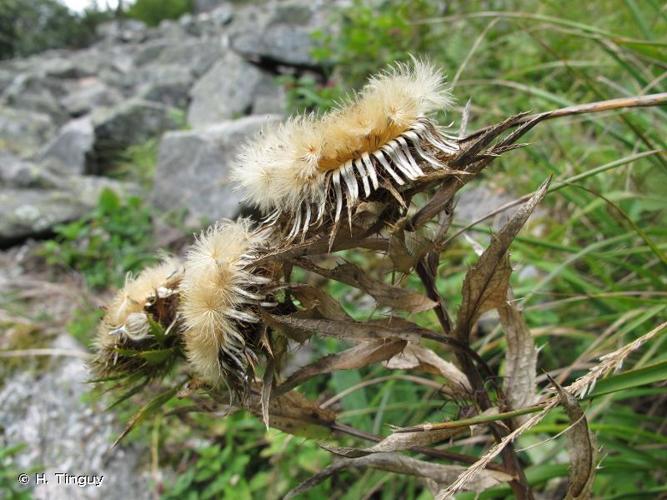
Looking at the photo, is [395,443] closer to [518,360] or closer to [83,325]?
[518,360]

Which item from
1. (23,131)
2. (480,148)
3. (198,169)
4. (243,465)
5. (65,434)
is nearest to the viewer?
(480,148)

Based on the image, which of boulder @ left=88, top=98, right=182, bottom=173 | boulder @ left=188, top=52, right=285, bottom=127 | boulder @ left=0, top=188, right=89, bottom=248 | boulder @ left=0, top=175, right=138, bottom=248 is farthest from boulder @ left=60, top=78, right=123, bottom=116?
boulder @ left=0, top=188, right=89, bottom=248

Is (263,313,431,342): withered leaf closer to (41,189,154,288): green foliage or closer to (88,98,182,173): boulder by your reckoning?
Answer: (41,189,154,288): green foliage

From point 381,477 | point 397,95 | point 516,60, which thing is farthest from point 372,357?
point 516,60

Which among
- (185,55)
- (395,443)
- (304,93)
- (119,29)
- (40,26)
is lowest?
(395,443)

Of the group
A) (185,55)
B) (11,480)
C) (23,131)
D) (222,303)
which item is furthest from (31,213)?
(185,55)

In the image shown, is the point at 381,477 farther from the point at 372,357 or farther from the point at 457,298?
the point at 372,357
